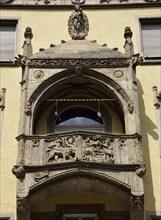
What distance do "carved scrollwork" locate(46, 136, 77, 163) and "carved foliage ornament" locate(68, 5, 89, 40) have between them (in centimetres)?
424

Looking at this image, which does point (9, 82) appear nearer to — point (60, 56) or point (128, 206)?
point (60, 56)

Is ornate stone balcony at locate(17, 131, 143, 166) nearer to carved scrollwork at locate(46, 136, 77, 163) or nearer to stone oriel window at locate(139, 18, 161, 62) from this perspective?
carved scrollwork at locate(46, 136, 77, 163)

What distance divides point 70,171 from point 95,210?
1.59 metres

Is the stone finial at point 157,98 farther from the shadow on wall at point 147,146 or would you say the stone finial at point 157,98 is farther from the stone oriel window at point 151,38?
the stone oriel window at point 151,38

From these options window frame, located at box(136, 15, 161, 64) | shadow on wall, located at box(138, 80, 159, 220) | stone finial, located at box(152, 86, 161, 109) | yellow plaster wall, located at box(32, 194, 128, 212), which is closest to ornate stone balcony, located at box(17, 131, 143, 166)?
yellow plaster wall, located at box(32, 194, 128, 212)

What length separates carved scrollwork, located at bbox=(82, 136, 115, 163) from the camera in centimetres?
1327

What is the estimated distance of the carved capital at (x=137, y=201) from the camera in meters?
12.8

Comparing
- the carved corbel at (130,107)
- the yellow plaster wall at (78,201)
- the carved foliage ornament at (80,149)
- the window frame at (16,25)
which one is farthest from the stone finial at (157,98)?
the window frame at (16,25)

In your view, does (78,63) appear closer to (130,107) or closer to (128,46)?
(128,46)

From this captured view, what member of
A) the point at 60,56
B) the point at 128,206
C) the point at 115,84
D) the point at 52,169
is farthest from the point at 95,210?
the point at 60,56

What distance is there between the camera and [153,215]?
46.1 feet

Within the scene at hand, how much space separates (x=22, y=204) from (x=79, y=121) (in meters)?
3.90

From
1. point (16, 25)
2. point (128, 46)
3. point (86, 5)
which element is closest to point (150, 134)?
point (128, 46)

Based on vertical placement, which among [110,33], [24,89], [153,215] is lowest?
[153,215]
